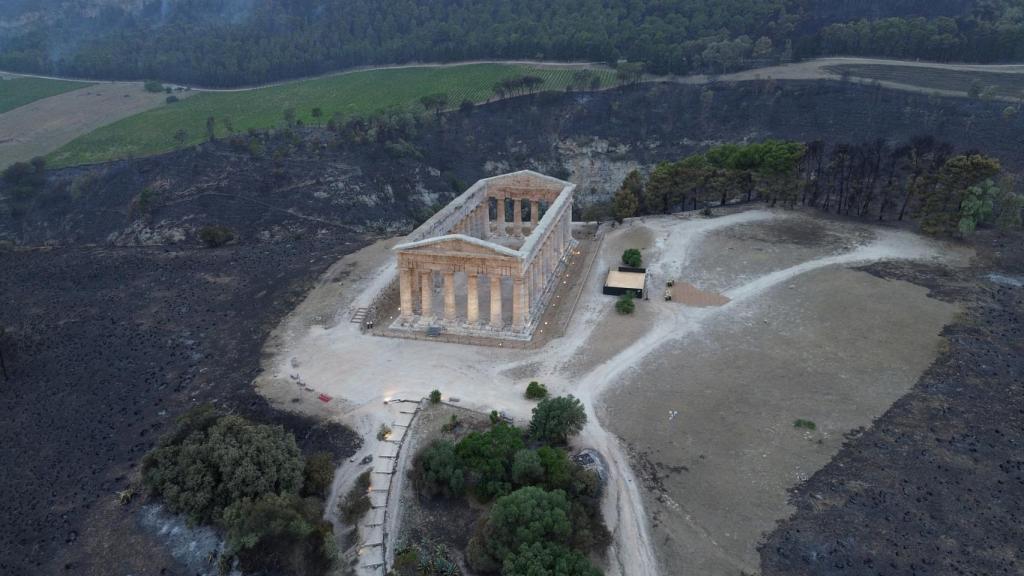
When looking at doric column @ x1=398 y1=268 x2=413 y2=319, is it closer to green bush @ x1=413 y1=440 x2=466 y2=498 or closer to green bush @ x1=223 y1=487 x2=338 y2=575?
green bush @ x1=413 y1=440 x2=466 y2=498

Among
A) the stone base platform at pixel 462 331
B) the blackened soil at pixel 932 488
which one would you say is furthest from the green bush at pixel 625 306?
the blackened soil at pixel 932 488

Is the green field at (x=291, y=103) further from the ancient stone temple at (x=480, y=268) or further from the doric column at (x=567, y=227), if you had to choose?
the doric column at (x=567, y=227)

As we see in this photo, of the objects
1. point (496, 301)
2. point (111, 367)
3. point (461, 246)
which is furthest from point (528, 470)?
point (111, 367)

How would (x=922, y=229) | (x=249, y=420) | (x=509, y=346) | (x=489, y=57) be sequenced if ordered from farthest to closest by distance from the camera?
1. (x=489, y=57)
2. (x=922, y=229)
3. (x=509, y=346)
4. (x=249, y=420)

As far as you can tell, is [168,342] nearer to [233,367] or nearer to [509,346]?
[233,367]

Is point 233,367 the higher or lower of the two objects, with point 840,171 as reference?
lower

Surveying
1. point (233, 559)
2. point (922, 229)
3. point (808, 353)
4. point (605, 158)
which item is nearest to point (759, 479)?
point (808, 353)

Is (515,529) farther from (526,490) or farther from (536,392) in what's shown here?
(536,392)

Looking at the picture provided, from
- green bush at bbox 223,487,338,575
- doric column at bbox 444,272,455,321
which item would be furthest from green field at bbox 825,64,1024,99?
green bush at bbox 223,487,338,575
